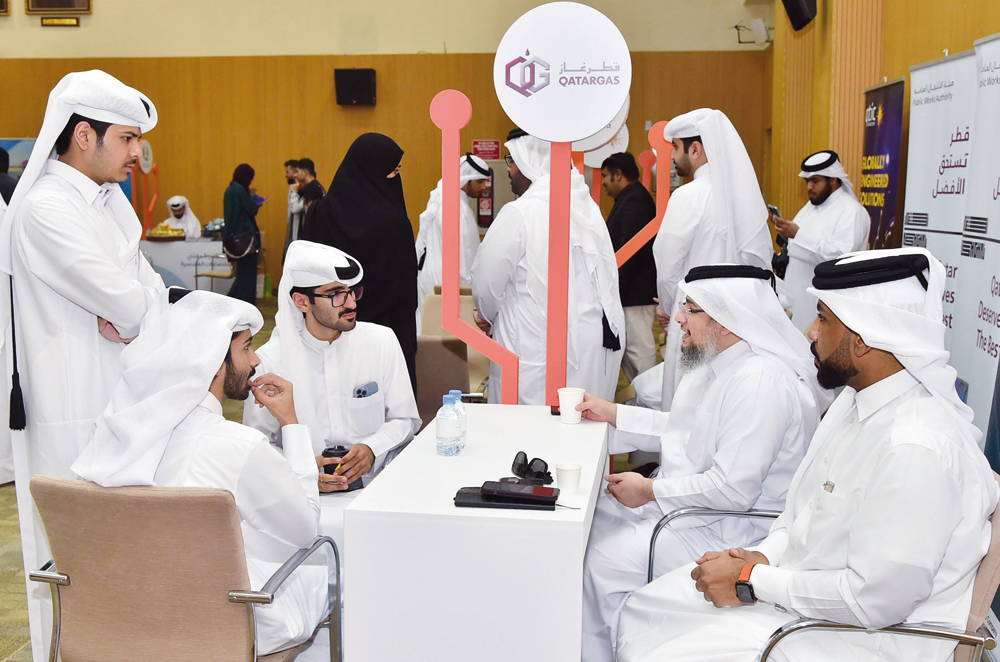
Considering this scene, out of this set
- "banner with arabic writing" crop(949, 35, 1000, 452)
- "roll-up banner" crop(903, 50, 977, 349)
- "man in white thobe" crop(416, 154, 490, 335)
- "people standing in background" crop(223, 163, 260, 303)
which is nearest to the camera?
"banner with arabic writing" crop(949, 35, 1000, 452)

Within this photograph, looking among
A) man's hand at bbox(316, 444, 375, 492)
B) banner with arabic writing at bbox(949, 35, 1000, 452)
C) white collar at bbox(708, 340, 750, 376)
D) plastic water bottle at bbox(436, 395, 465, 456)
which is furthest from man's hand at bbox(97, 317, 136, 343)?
banner with arabic writing at bbox(949, 35, 1000, 452)

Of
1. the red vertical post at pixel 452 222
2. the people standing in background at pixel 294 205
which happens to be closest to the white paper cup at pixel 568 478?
the red vertical post at pixel 452 222

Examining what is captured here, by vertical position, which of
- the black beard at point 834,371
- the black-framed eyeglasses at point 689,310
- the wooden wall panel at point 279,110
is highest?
the wooden wall panel at point 279,110

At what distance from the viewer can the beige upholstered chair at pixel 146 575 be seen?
1.72m

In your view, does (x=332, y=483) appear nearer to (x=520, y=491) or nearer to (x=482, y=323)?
(x=520, y=491)

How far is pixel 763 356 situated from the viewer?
2.49 m

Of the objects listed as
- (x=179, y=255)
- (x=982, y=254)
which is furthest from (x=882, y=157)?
(x=179, y=255)

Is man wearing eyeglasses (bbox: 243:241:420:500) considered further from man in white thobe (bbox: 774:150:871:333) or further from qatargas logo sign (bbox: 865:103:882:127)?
qatargas logo sign (bbox: 865:103:882:127)

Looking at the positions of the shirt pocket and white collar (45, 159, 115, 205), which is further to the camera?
the shirt pocket

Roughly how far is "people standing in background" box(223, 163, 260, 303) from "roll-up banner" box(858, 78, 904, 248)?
267 inches

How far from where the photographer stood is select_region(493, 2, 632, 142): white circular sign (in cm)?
280

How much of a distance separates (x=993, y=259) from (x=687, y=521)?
1.64 m

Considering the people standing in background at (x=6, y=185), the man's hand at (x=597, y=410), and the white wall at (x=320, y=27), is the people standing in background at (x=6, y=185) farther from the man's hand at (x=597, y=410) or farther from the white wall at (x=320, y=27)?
the white wall at (x=320, y=27)

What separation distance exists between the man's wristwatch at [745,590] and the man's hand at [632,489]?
59 cm
